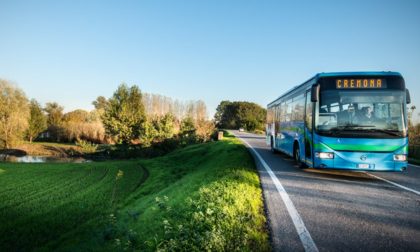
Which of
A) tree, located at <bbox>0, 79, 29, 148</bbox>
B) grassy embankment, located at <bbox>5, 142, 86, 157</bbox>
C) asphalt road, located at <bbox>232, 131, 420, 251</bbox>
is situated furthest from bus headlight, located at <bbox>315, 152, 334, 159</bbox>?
tree, located at <bbox>0, 79, 29, 148</bbox>

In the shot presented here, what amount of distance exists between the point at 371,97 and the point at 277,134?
7.62m

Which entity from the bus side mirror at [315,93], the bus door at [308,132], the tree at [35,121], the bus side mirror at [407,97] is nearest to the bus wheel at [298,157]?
the bus door at [308,132]

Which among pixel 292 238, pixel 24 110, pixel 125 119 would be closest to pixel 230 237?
pixel 292 238

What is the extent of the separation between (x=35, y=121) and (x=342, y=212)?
72.9 m

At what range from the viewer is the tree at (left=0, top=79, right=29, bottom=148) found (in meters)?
43.1

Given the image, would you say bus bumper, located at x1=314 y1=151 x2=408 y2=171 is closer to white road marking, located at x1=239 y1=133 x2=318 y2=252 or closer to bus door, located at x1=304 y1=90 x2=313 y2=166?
bus door, located at x1=304 y1=90 x2=313 y2=166

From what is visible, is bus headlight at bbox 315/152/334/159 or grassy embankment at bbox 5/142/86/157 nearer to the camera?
bus headlight at bbox 315/152/334/159

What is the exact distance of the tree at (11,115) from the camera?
43.1 m

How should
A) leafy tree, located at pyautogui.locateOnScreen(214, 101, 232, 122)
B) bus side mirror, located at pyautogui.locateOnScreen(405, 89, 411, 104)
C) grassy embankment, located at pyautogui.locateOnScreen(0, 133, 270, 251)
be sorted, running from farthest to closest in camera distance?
1. leafy tree, located at pyautogui.locateOnScreen(214, 101, 232, 122)
2. bus side mirror, located at pyautogui.locateOnScreen(405, 89, 411, 104)
3. grassy embankment, located at pyautogui.locateOnScreen(0, 133, 270, 251)

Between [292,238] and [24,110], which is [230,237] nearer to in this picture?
[292,238]

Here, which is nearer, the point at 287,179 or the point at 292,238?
the point at 292,238

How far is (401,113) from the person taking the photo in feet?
26.0

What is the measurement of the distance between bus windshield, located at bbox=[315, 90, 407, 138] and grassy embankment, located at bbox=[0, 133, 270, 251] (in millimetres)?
3144

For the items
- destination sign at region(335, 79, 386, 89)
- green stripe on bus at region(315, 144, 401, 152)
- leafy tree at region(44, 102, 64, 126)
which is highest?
leafy tree at region(44, 102, 64, 126)
